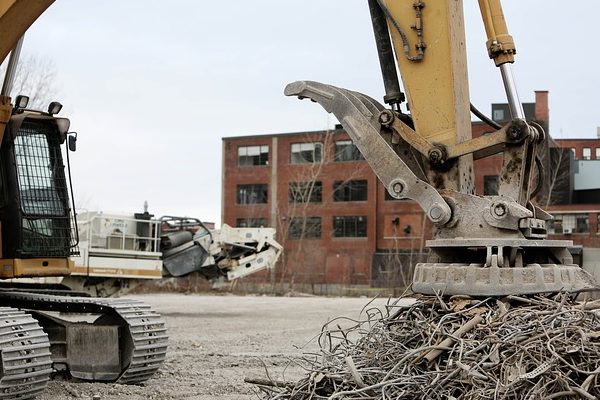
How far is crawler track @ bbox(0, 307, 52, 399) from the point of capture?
6668mm

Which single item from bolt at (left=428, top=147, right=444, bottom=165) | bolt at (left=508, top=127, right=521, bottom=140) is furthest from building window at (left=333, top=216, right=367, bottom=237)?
bolt at (left=508, top=127, right=521, bottom=140)

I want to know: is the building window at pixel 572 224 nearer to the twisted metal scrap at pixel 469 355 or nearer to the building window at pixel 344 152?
the building window at pixel 344 152

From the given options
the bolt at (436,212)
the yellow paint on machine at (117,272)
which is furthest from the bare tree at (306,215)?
the bolt at (436,212)

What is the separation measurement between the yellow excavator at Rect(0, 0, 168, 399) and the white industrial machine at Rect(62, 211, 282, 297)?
8.90 meters

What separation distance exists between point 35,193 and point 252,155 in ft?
152

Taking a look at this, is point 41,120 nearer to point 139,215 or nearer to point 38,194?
point 38,194

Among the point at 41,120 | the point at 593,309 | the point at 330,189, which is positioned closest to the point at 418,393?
the point at 593,309

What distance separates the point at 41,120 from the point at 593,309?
5.87 meters

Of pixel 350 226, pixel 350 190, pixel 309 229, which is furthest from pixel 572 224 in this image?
pixel 309 229

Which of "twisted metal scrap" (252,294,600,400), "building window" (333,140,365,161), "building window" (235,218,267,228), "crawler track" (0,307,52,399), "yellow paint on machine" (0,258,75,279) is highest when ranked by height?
"building window" (333,140,365,161)

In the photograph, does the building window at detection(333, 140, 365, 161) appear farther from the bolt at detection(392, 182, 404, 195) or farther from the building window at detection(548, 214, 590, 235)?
the bolt at detection(392, 182, 404, 195)

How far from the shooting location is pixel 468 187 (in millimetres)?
5238

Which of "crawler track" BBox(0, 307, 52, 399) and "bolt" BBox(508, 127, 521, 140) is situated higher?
"bolt" BBox(508, 127, 521, 140)

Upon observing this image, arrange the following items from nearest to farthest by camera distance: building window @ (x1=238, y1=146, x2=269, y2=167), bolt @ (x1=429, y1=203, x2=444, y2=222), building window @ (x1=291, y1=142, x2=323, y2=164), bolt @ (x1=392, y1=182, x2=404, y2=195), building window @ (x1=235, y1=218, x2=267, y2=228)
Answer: bolt @ (x1=429, y1=203, x2=444, y2=222)
bolt @ (x1=392, y1=182, x2=404, y2=195)
building window @ (x1=291, y1=142, x2=323, y2=164)
building window @ (x1=235, y1=218, x2=267, y2=228)
building window @ (x1=238, y1=146, x2=269, y2=167)
